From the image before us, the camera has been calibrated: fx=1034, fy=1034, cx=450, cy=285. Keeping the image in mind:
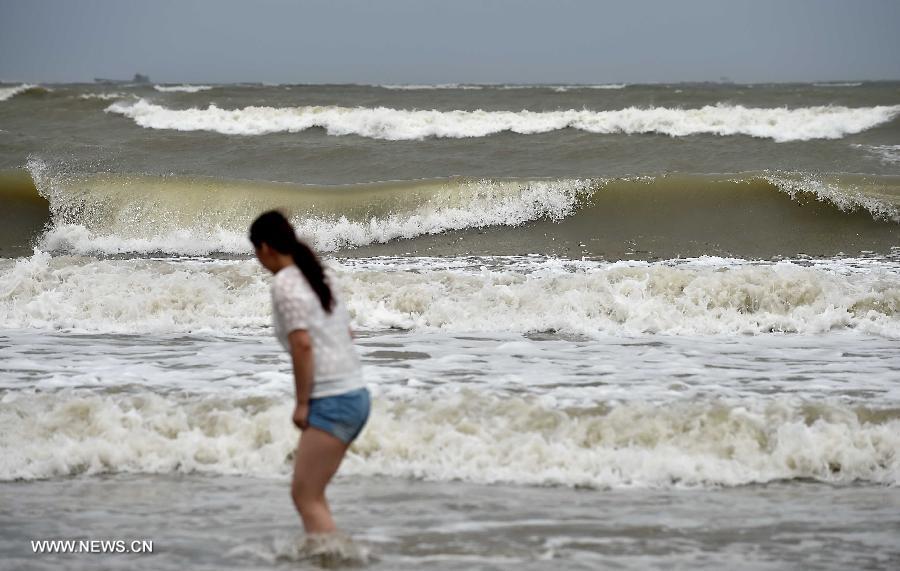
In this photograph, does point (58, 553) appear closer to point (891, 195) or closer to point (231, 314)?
point (231, 314)

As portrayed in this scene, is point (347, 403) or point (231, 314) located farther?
point (231, 314)

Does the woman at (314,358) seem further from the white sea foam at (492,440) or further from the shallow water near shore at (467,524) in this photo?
the white sea foam at (492,440)

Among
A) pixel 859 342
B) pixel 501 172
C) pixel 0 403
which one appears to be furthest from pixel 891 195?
pixel 0 403

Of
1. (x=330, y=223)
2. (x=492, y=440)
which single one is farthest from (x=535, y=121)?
(x=492, y=440)

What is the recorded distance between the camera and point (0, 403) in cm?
651

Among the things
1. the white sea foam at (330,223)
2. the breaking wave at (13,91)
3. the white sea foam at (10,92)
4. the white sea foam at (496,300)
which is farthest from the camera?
the breaking wave at (13,91)

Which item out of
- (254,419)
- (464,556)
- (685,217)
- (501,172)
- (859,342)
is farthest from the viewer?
(501,172)

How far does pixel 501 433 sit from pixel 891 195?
12580 millimetres

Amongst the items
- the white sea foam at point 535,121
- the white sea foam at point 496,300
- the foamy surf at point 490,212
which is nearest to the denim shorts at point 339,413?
the white sea foam at point 496,300

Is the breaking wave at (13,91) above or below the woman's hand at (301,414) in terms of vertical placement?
above

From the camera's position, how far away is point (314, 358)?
3.69m

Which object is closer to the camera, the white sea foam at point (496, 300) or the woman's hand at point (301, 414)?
the woman's hand at point (301, 414)

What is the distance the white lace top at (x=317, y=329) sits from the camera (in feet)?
12.0

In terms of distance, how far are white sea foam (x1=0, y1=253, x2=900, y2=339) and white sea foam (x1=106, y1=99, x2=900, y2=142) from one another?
48.2 feet
